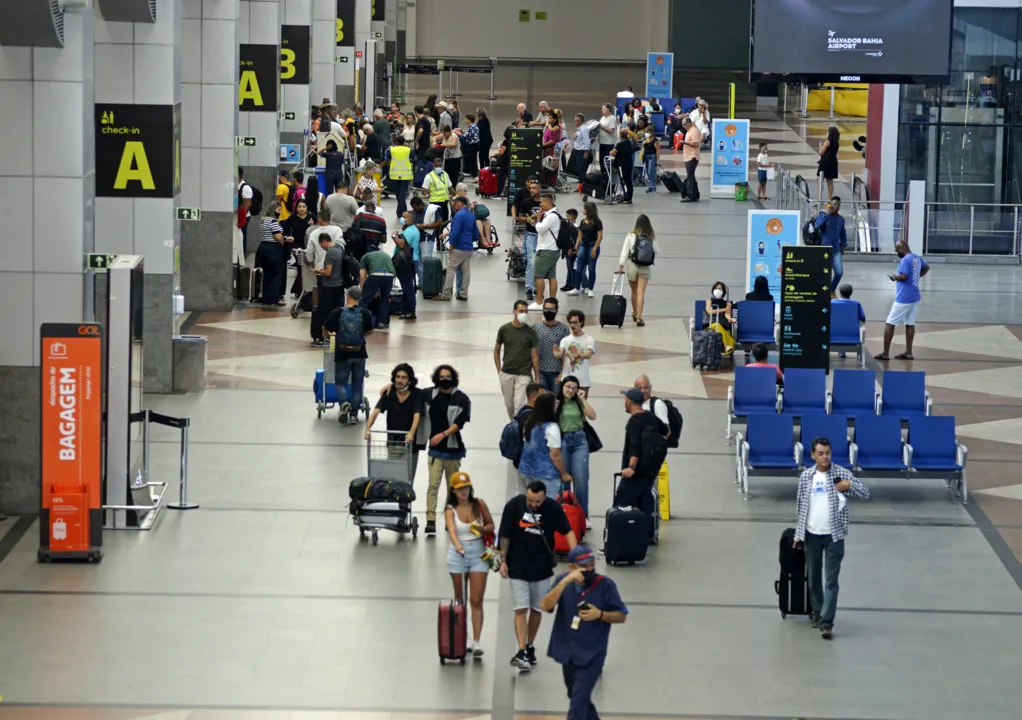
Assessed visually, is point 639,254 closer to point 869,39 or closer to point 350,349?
point 350,349

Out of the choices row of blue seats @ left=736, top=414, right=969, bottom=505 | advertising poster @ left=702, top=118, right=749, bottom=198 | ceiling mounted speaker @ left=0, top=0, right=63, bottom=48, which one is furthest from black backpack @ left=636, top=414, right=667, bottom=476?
advertising poster @ left=702, top=118, right=749, bottom=198

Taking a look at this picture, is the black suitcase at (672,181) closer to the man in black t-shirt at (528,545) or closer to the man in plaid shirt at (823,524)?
the man in plaid shirt at (823,524)

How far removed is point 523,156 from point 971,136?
8.30 m

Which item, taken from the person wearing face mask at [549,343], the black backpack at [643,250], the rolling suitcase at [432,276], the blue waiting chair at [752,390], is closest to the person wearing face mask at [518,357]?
the person wearing face mask at [549,343]

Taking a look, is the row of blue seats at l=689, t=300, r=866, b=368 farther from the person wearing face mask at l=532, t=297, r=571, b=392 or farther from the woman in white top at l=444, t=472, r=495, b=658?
the woman in white top at l=444, t=472, r=495, b=658

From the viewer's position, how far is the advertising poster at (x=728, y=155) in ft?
123

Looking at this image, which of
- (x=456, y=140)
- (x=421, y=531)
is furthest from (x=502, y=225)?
(x=421, y=531)

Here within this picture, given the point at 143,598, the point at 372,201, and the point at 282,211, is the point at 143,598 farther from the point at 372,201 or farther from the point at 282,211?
the point at 282,211

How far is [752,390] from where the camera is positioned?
19.1 metres

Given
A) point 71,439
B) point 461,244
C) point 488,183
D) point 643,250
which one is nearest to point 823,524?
point 71,439

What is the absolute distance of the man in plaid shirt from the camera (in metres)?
13.2

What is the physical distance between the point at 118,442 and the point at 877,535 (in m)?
6.79

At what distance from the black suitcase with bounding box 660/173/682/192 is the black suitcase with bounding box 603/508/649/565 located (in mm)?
24419

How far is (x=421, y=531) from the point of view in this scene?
1575 centimetres
